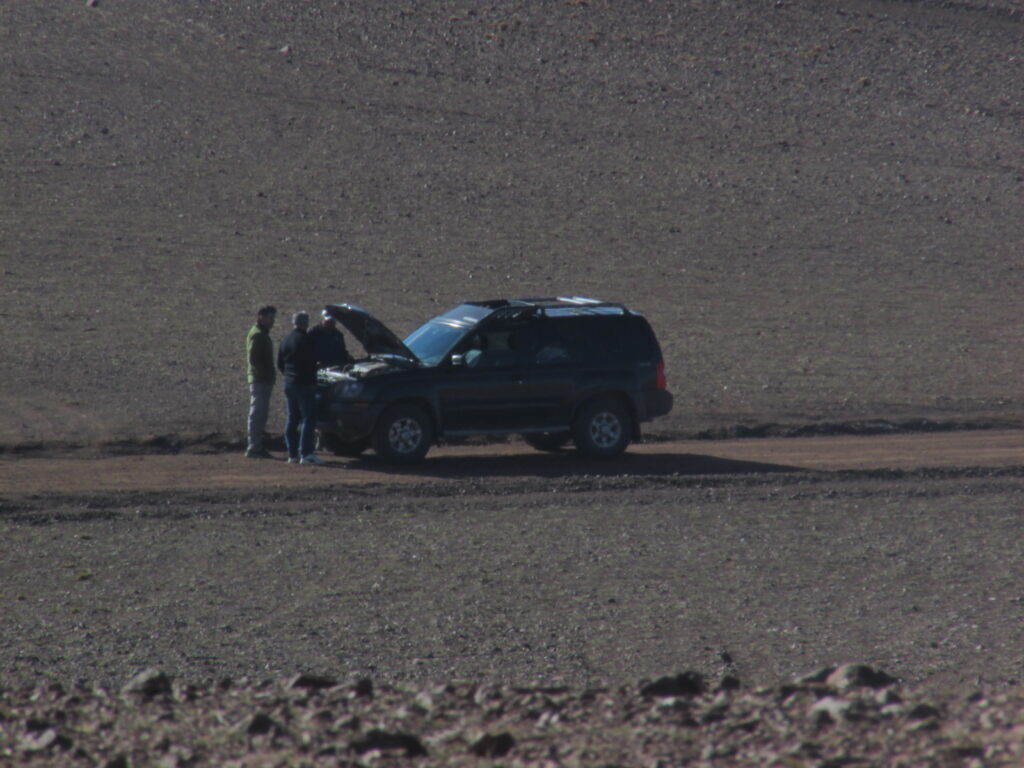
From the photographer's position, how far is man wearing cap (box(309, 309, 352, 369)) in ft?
56.0

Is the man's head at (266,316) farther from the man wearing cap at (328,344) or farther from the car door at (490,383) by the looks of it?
the car door at (490,383)

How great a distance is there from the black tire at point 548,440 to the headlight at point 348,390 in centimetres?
258

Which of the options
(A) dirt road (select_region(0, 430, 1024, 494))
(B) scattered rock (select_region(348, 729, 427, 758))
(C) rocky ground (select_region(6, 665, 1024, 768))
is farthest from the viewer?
(A) dirt road (select_region(0, 430, 1024, 494))

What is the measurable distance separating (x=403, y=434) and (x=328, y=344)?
1.57 meters

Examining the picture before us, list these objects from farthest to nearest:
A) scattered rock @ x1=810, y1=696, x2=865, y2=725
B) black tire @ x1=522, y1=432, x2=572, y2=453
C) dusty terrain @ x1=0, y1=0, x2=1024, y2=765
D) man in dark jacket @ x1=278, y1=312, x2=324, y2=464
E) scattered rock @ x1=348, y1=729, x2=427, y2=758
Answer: black tire @ x1=522, y1=432, x2=572, y2=453, man in dark jacket @ x1=278, y1=312, x2=324, y2=464, dusty terrain @ x1=0, y1=0, x2=1024, y2=765, scattered rock @ x1=810, y1=696, x2=865, y2=725, scattered rock @ x1=348, y1=729, x2=427, y2=758

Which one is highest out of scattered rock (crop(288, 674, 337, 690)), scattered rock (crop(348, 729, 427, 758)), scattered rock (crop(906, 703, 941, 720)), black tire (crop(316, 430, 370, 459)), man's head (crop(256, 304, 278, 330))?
man's head (crop(256, 304, 278, 330))

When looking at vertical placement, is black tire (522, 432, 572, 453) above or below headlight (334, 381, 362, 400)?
below

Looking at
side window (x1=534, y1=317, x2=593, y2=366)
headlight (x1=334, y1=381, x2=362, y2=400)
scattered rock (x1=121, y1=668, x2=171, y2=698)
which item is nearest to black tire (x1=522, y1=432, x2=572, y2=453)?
side window (x1=534, y1=317, x2=593, y2=366)

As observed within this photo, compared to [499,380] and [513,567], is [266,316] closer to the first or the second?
[499,380]

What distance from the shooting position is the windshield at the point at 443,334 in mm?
16984

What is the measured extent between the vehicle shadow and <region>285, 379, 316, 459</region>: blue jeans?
630 millimetres

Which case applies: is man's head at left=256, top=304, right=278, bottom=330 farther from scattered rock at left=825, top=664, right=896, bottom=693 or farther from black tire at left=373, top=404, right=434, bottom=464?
scattered rock at left=825, top=664, right=896, bottom=693

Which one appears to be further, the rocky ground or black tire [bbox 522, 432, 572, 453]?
black tire [bbox 522, 432, 572, 453]

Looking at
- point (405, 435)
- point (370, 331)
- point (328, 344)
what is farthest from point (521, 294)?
point (405, 435)
